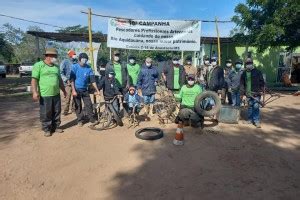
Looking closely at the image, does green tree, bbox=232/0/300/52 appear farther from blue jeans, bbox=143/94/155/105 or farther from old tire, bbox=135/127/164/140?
old tire, bbox=135/127/164/140

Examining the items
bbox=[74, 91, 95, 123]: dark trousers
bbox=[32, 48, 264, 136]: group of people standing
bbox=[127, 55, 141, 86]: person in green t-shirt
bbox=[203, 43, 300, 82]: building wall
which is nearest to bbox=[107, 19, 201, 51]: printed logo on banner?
bbox=[127, 55, 141, 86]: person in green t-shirt

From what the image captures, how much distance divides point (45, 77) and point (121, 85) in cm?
229

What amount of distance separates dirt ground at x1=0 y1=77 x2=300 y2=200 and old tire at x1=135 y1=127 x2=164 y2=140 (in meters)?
0.14

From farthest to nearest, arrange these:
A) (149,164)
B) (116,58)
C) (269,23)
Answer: (269,23), (116,58), (149,164)

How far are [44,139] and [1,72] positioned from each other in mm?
28464

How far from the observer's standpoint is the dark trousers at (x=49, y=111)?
762 centimetres

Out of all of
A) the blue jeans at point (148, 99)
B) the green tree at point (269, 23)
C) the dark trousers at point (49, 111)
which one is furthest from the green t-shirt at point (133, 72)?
the green tree at point (269, 23)

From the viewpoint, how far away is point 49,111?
7672mm

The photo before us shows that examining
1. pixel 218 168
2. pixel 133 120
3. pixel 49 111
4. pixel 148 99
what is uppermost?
pixel 148 99

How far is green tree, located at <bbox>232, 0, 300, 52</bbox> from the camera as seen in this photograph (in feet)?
47.5

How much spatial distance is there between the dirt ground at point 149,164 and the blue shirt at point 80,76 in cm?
110

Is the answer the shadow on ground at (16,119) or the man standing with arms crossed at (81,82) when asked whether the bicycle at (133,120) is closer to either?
the man standing with arms crossed at (81,82)

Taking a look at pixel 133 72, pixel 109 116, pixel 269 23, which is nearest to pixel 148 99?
pixel 133 72

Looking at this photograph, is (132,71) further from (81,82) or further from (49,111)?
(49,111)
